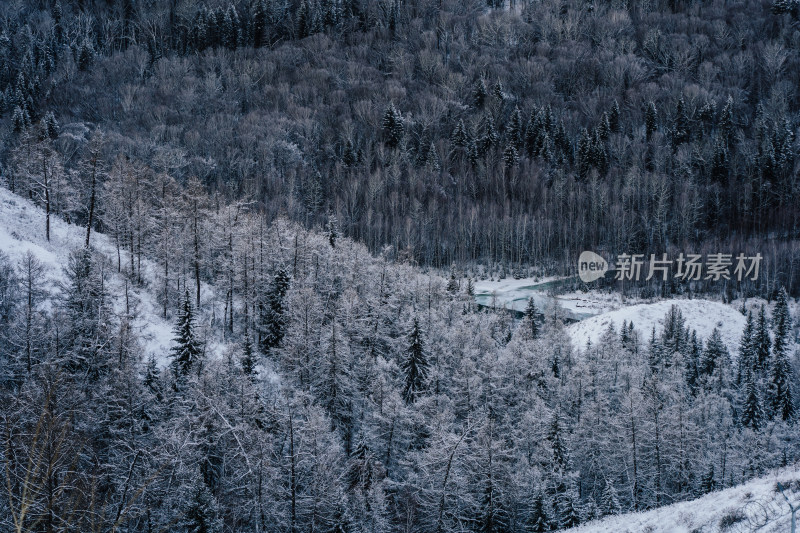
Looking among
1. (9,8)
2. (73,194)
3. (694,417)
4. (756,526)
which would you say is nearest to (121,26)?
(9,8)

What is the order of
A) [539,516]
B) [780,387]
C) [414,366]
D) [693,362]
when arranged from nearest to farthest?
[539,516]
[414,366]
[780,387]
[693,362]

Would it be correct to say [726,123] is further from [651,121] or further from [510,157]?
[510,157]

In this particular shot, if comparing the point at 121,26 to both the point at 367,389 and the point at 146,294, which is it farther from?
the point at 367,389

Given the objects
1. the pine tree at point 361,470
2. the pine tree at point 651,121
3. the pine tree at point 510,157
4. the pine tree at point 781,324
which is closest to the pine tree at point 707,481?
the pine tree at point 361,470

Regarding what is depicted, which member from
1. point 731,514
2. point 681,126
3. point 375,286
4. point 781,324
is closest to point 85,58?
point 375,286

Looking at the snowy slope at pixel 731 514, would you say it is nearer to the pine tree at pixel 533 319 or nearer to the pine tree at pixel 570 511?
the pine tree at pixel 570 511

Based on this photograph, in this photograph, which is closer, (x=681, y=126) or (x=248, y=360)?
(x=248, y=360)

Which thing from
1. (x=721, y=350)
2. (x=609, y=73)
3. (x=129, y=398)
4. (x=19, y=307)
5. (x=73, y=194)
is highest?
(x=609, y=73)

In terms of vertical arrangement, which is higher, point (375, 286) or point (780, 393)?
point (375, 286)
